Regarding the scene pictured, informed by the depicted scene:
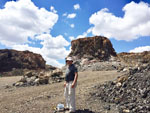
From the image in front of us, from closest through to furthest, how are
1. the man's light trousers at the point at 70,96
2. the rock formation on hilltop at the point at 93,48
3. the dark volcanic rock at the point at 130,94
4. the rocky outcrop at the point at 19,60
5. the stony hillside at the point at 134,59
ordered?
the man's light trousers at the point at 70,96 → the dark volcanic rock at the point at 130,94 → the stony hillside at the point at 134,59 → the rock formation on hilltop at the point at 93,48 → the rocky outcrop at the point at 19,60

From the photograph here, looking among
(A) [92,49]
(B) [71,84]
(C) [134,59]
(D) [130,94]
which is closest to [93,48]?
(A) [92,49]

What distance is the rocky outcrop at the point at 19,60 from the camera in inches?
2085

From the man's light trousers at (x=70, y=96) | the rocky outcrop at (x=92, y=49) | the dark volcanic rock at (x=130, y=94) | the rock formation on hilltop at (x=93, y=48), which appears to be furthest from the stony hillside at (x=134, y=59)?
the man's light trousers at (x=70, y=96)

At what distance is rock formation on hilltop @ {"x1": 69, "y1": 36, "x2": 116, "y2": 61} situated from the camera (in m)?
44.2

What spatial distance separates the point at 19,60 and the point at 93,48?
25506 mm

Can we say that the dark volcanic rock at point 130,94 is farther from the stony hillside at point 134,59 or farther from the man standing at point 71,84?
the stony hillside at point 134,59

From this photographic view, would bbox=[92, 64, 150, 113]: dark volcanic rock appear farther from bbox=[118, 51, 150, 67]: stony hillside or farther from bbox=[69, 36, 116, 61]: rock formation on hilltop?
bbox=[69, 36, 116, 61]: rock formation on hilltop

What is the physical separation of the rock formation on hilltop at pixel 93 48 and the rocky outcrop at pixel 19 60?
59.0 feet

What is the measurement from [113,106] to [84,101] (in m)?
1.44

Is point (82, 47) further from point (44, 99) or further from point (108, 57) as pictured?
point (44, 99)

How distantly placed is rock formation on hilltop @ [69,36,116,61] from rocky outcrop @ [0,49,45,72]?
18.0m

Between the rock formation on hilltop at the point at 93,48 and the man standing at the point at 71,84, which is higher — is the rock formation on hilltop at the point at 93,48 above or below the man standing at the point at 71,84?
above

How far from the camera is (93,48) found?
4578 centimetres

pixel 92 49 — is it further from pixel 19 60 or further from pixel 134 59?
pixel 19 60
